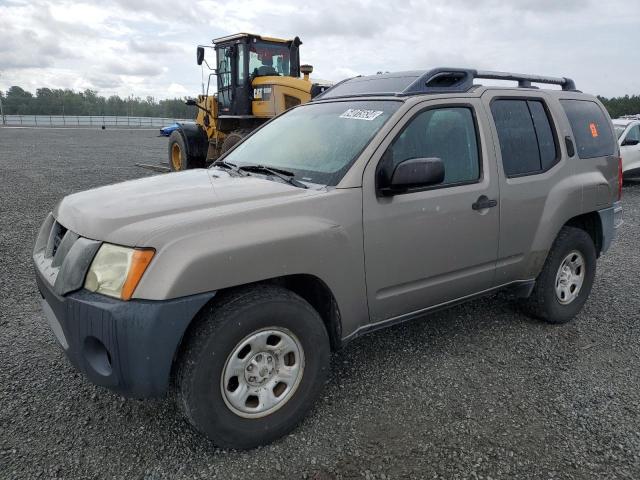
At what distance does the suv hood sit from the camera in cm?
236

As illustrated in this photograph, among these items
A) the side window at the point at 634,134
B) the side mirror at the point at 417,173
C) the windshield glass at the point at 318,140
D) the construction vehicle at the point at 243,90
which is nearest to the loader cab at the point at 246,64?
the construction vehicle at the point at 243,90

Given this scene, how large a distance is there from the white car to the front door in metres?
10.2

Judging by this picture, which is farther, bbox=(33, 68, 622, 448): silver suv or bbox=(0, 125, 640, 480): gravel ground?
bbox=(0, 125, 640, 480): gravel ground

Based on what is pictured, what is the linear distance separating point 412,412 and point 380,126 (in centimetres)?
167

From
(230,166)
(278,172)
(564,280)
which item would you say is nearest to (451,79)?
(278,172)

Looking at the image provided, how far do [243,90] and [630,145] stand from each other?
899cm

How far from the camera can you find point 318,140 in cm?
330

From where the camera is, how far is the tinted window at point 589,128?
4.08 metres

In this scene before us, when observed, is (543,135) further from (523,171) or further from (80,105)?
(80,105)

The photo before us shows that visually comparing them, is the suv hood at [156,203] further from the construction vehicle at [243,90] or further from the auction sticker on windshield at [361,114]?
the construction vehicle at [243,90]

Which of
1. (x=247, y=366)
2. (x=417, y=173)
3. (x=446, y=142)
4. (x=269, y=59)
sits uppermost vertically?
(x=269, y=59)

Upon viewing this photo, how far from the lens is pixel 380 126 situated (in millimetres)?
3035

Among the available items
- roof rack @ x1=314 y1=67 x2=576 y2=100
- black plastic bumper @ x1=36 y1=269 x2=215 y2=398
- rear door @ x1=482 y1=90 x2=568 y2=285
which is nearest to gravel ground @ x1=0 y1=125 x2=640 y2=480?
black plastic bumper @ x1=36 y1=269 x2=215 y2=398

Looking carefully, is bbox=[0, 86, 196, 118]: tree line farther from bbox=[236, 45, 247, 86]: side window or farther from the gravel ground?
the gravel ground
